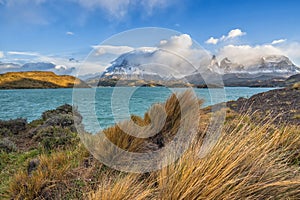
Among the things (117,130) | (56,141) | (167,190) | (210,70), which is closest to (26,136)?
(56,141)

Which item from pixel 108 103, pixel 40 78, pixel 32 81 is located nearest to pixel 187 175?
pixel 108 103

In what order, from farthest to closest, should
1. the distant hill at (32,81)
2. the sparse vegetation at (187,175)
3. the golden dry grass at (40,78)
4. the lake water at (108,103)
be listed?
1. the golden dry grass at (40,78)
2. the distant hill at (32,81)
3. the lake water at (108,103)
4. the sparse vegetation at (187,175)

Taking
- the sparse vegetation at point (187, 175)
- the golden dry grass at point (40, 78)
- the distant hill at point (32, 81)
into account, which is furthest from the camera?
the golden dry grass at point (40, 78)

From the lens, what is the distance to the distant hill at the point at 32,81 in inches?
3841

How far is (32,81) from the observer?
105938 millimetres

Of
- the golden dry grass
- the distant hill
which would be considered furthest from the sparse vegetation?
the golden dry grass

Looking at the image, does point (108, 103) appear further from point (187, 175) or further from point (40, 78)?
point (40, 78)

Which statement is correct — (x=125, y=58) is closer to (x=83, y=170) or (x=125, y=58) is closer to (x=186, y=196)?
(x=83, y=170)

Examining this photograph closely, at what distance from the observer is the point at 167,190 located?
2.06m

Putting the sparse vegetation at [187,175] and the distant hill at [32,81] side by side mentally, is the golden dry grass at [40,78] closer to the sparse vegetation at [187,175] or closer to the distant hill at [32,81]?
the distant hill at [32,81]

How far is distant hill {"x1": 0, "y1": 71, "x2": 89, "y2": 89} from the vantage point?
320 ft

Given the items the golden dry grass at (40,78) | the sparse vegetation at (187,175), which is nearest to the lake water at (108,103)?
the sparse vegetation at (187,175)

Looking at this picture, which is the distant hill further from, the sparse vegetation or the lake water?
the sparse vegetation

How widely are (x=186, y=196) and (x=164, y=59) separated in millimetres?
4267
